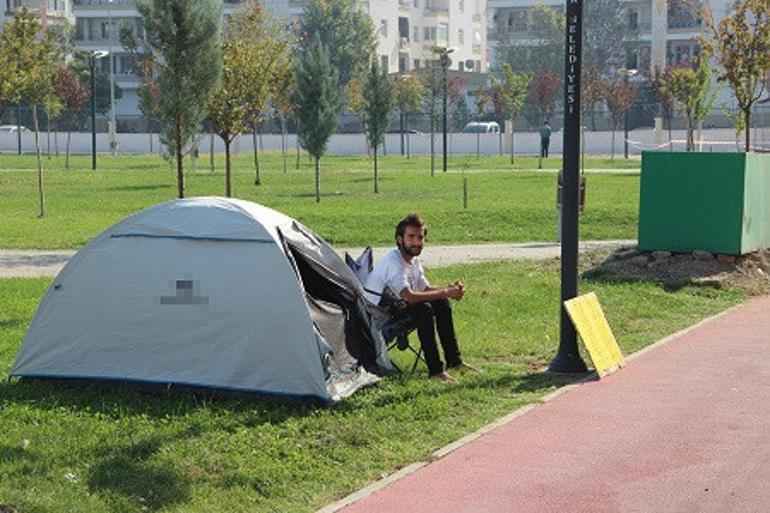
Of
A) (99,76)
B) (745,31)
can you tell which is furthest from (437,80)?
(745,31)

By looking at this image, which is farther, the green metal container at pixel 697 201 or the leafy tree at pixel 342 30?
the leafy tree at pixel 342 30

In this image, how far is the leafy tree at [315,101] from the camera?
35.2m

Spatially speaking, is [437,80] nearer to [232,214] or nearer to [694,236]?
[694,236]

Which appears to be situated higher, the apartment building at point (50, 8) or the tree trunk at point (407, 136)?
the apartment building at point (50, 8)

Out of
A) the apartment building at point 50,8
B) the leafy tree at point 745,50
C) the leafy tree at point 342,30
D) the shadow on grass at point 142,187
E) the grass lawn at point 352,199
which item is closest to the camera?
the grass lawn at point 352,199

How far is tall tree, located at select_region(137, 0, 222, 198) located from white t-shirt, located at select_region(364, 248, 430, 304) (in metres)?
9.44

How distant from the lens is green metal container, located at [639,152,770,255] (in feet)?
61.4

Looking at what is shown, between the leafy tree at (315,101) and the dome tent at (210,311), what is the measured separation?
79.9 ft

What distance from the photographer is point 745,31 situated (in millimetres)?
26047

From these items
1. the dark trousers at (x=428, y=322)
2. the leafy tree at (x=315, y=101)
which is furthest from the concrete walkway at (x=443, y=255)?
the leafy tree at (x=315, y=101)

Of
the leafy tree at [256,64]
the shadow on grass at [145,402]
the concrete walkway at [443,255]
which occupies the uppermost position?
the leafy tree at [256,64]

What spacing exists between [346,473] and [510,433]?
1576 millimetres

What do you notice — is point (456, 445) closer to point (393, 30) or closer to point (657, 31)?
point (657, 31)

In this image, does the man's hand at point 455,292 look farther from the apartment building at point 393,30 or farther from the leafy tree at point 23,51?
the apartment building at point 393,30
